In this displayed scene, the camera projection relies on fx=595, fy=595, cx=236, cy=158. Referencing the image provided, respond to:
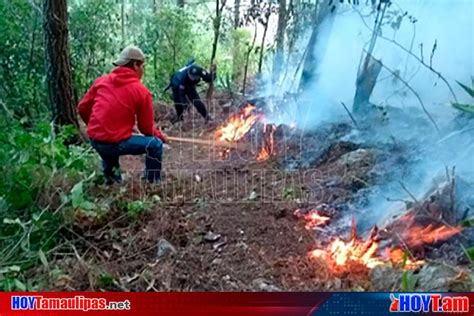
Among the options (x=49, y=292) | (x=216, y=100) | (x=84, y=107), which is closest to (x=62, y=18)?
(x=84, y=107)

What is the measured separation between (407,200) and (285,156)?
0.38 meters

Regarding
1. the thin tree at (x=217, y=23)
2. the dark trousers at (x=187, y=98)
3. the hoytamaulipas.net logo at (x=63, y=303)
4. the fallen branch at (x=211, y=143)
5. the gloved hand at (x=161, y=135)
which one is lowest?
the hoytamaulipas.net logo at (x=63, y=303)

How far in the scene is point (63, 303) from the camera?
1590 mm

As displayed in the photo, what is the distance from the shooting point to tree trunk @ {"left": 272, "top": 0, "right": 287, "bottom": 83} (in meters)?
1.84

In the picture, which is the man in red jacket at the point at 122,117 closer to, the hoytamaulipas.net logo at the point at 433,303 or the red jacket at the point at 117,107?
the red jacket at the point at 117,107

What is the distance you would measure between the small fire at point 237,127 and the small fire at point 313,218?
0.31 m

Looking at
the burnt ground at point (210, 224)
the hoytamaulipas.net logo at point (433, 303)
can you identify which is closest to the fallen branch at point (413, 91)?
the burnt ground at point (210, 224)

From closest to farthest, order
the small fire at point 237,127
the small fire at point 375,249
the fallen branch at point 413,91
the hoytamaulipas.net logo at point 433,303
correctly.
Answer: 1. the hoytamaulipas.net logo at point 433,303
2. the small fire at point 375,249
3. the fallen branch at point 413,91
4. the small fire at point 237,127

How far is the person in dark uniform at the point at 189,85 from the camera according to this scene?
1811 millimetres

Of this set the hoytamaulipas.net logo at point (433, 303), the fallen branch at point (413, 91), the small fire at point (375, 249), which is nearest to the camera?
the hoytamaulipas.net logo at point (433, 303)

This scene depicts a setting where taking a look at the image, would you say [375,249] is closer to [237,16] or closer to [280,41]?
[280,41]

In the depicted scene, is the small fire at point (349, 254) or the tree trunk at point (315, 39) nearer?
the small fire at point (349, 254)

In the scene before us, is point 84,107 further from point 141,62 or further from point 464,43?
point 464,43

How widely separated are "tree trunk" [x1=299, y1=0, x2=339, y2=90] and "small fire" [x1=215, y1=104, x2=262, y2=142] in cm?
21
